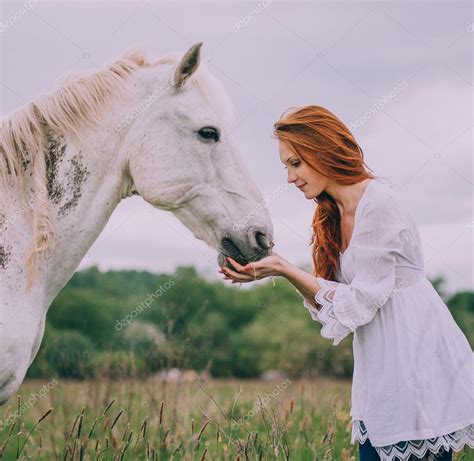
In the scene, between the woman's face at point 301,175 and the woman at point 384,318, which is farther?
the woman's face at point 301,175

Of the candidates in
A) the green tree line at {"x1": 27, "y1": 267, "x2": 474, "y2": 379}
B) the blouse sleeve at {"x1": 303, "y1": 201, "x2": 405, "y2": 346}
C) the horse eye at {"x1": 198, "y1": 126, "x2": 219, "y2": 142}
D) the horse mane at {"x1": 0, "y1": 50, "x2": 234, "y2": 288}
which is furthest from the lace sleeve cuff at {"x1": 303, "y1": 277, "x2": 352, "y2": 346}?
the green tree line at {"x1": 27, "y1": 267, "x2": 474, "y2": 379}

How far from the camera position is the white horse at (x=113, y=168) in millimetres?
3105

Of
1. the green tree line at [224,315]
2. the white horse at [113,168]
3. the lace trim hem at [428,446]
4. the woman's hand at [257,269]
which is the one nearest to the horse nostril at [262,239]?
the white horse at [113,168]

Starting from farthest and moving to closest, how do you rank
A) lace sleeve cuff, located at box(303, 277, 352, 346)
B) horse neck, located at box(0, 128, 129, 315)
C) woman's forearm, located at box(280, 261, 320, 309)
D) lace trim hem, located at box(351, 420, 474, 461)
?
horse neck, located at box(0, 128, 129, 315)
woman's forearm, located at box(280, 261, 320, 309)
lace sleeve cuff, located at box(303, 277, 352, 346)
lace trim hem, located at box(351, 420, 474, 461)

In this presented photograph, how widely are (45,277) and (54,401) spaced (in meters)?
2.24

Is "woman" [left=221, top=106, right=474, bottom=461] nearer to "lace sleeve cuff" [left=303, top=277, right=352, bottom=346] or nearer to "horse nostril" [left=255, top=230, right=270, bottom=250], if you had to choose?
"lace sleeve cuff" [left=303, top=277, right=352, bottom=346]

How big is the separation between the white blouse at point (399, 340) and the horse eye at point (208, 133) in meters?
0.96

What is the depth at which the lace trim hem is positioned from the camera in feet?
8.41

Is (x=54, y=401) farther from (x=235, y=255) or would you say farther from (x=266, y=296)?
(x=266, y=296)

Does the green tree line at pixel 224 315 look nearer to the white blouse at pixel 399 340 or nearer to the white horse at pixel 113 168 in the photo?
the white horse at pixel 113 168

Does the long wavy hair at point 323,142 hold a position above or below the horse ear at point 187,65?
below

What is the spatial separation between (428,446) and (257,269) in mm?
1047

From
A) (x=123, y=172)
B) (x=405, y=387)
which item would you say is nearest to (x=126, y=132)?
(x=123, y=172)

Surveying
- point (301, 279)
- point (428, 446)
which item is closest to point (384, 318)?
point (301, 279)
